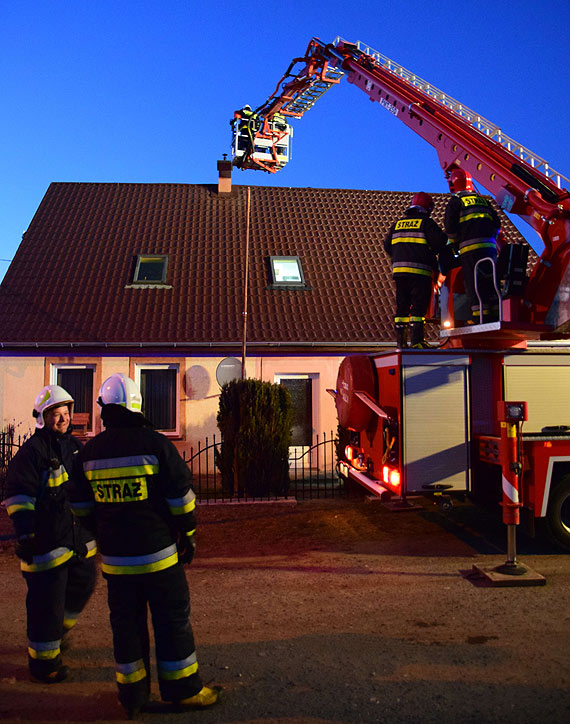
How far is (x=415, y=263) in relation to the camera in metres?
7.77

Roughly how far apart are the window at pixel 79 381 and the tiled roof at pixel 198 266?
0.71 metres

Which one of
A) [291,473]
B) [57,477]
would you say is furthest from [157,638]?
[291,473]

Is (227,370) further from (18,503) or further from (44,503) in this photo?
(18,503)

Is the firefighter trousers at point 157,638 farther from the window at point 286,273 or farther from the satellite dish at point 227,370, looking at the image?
the window at point 286,273

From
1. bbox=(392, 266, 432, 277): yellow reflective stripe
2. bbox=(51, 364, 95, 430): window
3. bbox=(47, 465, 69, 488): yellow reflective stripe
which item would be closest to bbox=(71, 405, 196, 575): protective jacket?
bbox=(47, 465, 69, 488): yellow reflective stripe

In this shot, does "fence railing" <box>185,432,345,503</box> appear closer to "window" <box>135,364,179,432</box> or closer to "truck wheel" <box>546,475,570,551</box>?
"window" <box>135,364,179,432</box>

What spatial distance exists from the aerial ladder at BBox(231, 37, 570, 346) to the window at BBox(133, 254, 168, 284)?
5.43 metres

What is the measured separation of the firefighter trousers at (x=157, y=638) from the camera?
3539 mm

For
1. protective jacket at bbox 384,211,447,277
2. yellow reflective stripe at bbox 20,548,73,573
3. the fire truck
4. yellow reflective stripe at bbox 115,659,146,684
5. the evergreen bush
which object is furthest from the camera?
the evergreen bush

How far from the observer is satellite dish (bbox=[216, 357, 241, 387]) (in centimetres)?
1295

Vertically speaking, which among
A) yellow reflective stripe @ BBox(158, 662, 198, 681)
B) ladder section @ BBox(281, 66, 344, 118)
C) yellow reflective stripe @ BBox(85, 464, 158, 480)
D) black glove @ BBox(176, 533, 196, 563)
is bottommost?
yellow reflective stripe @ BBox(158, 662, 198, 681)

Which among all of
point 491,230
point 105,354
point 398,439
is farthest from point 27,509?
point 105,354

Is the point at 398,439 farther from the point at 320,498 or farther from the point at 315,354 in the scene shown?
the point at 315,354

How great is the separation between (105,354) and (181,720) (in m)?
10.4
